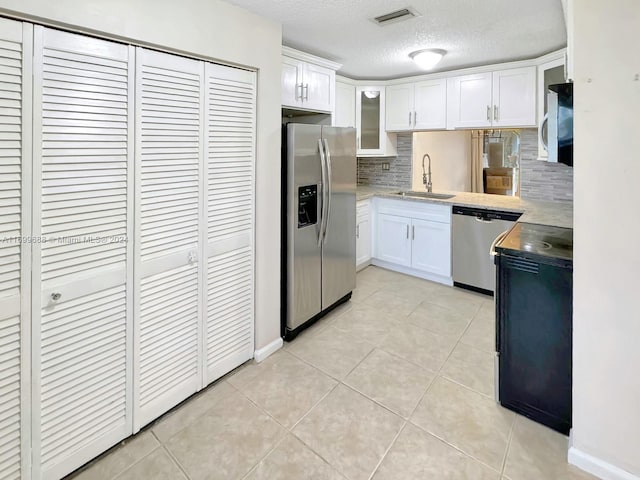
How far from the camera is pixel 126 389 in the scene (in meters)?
1.75

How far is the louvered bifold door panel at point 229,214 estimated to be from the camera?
2.05 metres

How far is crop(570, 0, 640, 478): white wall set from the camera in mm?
1377

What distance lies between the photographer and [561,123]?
5.32 feet

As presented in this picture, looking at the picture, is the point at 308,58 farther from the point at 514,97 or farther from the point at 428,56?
the point at 514,97

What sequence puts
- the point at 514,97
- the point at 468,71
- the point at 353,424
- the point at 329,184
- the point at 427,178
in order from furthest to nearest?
the point at 427,178
the point at 468,71
the point at 514,97
the point at 329,184
the point at 353,424

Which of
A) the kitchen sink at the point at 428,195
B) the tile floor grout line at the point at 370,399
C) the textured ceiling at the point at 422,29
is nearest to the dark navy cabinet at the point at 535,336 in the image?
the tile floor grout line at the point at 370,399

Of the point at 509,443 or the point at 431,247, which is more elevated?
the point at 431,247

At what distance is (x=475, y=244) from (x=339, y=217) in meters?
1.53

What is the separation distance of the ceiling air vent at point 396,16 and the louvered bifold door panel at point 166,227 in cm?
127

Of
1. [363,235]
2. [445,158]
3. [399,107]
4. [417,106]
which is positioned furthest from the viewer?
[445,158]

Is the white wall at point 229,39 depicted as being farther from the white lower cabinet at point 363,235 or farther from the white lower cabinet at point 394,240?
the white lower cabinet at point 394,240

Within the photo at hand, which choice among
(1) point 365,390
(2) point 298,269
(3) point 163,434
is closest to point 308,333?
(2) point 298,269

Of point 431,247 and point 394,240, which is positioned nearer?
point 431,247

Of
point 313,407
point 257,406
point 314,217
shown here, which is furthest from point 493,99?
point 257,406
